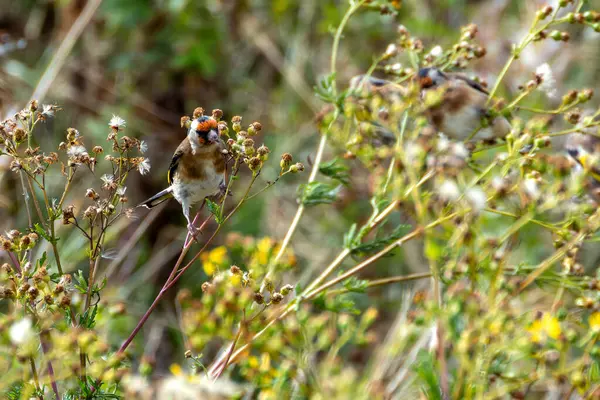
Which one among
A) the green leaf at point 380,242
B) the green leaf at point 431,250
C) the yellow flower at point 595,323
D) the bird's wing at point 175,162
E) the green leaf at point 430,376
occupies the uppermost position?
the bird's wing at point 175,162

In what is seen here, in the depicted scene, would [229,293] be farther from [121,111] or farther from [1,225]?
[121,111]

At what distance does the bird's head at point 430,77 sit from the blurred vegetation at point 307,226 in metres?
0.06

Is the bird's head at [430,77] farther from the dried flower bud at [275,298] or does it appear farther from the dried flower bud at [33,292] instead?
the dried flower bud at [33,292]

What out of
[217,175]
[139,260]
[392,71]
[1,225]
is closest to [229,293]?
[217,175]

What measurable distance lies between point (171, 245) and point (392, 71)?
3.31 metres

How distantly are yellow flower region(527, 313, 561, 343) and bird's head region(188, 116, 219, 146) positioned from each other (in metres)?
1.11

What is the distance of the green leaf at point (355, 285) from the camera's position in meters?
1.96

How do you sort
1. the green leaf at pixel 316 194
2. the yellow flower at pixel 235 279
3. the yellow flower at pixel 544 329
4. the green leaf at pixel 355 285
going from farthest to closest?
1. the green leaf at pixel 316 194
2. the green leaf at pixel 355 285
3. the yellow flower at pixel 235 279
4. the yellow flower at pixel 544 329

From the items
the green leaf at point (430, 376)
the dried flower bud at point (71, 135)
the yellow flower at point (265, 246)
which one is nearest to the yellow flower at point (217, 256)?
the yellow flower at point (265, 246)

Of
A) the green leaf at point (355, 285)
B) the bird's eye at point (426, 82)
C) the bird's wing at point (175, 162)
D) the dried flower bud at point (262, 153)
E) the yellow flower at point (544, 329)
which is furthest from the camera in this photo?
the bird's wing at point (175, 162)

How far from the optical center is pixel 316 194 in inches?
87.5

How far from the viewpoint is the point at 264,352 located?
201cm

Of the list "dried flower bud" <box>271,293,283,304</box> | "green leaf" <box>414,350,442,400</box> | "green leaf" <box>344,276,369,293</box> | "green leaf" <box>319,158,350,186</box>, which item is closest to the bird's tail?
"green leaf" <box>319,158,350,186</box>

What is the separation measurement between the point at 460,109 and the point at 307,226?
3.77 meters
